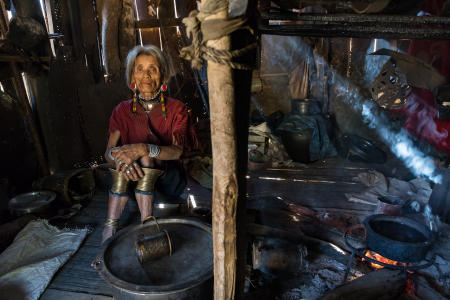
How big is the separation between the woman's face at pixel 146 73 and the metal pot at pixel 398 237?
2.81 metres

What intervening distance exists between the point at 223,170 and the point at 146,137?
2110mm

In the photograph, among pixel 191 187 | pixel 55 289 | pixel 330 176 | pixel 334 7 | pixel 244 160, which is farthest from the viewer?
pixel 330 176

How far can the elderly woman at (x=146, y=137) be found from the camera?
2938mm

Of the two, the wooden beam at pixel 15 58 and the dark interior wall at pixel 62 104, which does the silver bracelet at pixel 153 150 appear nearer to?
the dark interior wall at pixel 62 104

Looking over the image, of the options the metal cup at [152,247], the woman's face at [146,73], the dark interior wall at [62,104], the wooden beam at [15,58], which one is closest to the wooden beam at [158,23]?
the dark interior wall at [62,104]

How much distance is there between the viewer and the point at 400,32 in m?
2.01

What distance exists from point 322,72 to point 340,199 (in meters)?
4.51

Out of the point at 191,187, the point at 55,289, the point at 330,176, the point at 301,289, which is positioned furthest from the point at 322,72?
the point at 55,289

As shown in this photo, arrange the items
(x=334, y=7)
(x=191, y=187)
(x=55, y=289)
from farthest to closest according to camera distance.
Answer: (x=191, y=187) → (x=55, y=289) → (x=334, y=7)

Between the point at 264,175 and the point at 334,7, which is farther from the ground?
the point at 334,7

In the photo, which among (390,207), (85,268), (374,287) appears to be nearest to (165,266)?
(85,268)

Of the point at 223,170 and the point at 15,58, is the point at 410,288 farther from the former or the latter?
the point at 15,58

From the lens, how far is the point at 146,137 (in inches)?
128

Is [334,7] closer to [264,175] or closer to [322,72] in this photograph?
[264,175]
